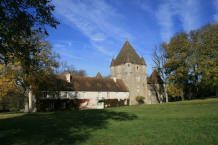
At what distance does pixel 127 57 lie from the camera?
47.3m

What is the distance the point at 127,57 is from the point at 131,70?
368cm

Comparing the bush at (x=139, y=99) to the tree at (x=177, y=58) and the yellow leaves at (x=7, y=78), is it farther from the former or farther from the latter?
the yellow leaves at (x=7, y=78)

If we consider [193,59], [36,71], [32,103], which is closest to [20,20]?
[36,71]

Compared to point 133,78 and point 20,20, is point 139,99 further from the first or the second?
point 20,20

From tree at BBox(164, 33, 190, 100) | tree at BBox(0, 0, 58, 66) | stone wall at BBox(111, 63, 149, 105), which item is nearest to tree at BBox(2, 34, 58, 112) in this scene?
tree at BBox(0, 0, 58, 66)

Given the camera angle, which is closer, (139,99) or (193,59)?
(193,59)

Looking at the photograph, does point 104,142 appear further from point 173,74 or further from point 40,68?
point 173,74

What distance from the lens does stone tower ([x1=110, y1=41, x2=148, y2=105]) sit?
4644 cm

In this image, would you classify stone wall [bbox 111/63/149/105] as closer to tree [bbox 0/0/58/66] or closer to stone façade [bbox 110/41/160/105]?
stone façade [bbox 110/41/160/105]

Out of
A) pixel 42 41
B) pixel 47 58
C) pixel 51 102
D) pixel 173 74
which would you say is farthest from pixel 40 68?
pixel 173 74

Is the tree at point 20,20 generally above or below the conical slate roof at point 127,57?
below

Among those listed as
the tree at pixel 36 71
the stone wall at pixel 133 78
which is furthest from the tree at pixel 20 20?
the stone wall at pixel 133 78

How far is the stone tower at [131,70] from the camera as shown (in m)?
46.4

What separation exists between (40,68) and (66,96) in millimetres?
9980
